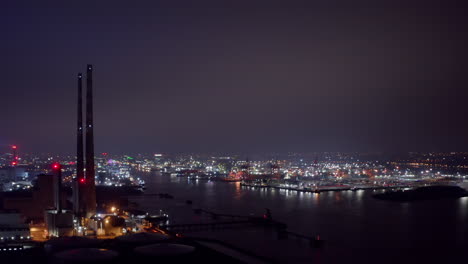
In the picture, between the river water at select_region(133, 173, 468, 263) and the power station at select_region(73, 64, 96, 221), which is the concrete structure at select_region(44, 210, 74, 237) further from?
the river water at select_region(133, 173, 468, 263)

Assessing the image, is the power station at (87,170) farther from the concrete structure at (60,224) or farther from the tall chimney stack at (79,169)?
the concrete structure at (60,224)

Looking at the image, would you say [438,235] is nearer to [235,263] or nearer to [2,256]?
[235,263]

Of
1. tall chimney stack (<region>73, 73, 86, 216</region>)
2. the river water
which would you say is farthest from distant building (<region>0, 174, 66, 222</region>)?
the river water

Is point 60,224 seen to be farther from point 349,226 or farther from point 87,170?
point 349,226

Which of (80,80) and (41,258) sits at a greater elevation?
(80,80)

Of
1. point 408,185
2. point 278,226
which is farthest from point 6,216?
point 408,185

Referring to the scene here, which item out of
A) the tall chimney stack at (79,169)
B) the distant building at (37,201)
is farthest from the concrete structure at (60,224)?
the distant building at (37,201)

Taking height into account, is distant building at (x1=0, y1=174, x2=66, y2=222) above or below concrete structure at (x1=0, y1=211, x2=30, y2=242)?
above

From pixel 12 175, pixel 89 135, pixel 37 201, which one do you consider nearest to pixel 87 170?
pixel 89 135

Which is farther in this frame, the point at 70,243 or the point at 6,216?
the point at 6,216
